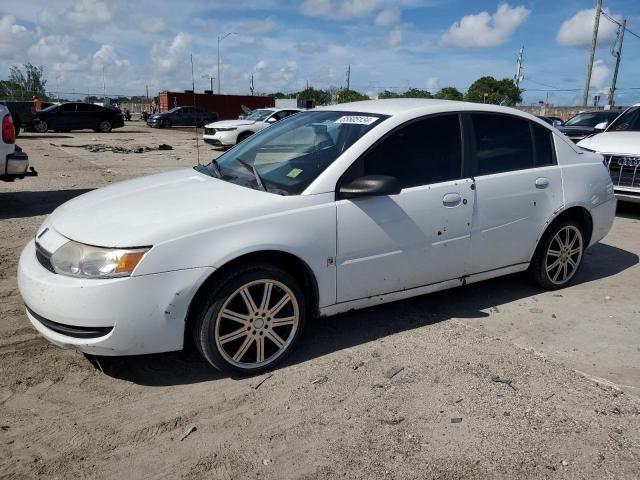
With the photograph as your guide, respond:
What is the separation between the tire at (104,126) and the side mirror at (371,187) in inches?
1108

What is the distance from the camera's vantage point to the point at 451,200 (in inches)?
156

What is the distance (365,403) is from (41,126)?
1119 inches

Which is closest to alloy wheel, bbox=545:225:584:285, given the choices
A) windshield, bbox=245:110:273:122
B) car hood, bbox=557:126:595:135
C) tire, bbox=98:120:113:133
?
car hood, bbox=557:126:595:135

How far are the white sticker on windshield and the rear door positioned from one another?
836mm

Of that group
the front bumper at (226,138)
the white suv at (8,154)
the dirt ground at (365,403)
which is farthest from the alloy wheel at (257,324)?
the front bumper at (226,138)

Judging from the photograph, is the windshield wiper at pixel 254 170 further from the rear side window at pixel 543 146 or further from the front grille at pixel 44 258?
the rear side window at pixel 543 146

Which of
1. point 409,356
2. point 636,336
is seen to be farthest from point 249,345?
point 636,336

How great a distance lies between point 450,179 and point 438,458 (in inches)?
81.4

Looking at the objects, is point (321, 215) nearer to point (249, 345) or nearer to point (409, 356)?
point (249, 345)

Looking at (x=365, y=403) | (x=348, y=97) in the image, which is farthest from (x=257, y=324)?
(x=348, y=97)

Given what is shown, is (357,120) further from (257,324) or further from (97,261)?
(97,261)

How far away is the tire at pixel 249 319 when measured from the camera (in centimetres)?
314

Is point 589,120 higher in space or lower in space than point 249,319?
higher

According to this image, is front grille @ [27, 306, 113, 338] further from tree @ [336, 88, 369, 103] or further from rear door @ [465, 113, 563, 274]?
tree @ [336, 88, 369, 103]
